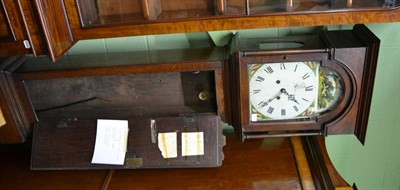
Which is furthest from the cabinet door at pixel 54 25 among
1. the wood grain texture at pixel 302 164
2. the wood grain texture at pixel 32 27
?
the wood grain texture at pixel 302 164

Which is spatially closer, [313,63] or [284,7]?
Result: [284,7]

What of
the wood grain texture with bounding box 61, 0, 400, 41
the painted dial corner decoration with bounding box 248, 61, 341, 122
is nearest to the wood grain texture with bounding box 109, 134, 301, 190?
the painted dial corner decoration with bounding box 248, 61, 341, 122

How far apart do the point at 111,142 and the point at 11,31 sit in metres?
0.49

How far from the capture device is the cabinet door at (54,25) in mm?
878

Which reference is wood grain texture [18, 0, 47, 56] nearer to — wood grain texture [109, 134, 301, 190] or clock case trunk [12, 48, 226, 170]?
clock case trunk [12, 48, 226, 170]

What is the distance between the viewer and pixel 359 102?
1143 millimetres

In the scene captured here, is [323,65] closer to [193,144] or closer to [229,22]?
[229,22]

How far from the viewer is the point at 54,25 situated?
3.01 feet

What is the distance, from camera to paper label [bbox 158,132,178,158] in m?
1.20

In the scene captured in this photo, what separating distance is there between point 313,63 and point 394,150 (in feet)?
2.20

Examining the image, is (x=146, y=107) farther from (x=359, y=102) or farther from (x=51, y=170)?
(x=359, y=102)

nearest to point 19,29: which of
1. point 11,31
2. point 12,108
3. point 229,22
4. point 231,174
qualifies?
point 11,31

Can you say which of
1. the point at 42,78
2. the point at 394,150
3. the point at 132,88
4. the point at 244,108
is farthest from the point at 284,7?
the point at 394,150

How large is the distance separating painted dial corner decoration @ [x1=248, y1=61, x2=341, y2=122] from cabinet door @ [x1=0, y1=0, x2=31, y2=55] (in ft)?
2.08
